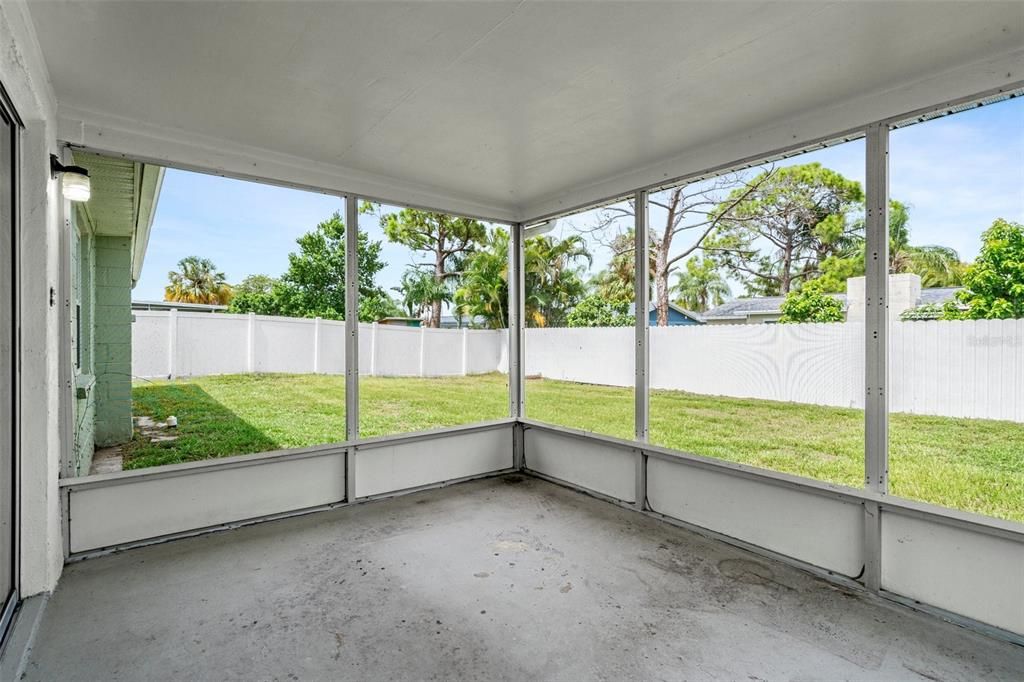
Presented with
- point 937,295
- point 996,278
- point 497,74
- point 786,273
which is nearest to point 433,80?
point 497,74

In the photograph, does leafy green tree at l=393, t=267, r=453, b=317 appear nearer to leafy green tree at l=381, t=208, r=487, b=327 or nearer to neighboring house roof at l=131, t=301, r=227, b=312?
leafy green tree at l=381, t=208, r=487, b=327

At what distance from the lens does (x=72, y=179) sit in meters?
2.45

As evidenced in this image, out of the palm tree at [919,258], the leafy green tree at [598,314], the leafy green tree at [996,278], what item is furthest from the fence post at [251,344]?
the leafy green tree at [996,278]

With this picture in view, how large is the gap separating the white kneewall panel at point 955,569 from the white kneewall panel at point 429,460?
3.02 metres

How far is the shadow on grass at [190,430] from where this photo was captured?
10.7 ft

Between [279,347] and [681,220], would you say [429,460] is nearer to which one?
[279,347]

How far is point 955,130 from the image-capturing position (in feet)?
7.57

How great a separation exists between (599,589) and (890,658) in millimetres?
1205

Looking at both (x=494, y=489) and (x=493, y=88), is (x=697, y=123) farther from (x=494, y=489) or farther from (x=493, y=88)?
(x=494, y=489)

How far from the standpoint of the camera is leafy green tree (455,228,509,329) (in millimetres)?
4973

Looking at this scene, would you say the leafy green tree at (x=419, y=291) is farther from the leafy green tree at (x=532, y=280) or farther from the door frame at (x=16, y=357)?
the door frame at (x=16, y=357)

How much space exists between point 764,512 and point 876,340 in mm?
1161

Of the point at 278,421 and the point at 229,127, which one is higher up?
the point at 229,127

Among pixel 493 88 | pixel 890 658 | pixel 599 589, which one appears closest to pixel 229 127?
pixel 493 88
